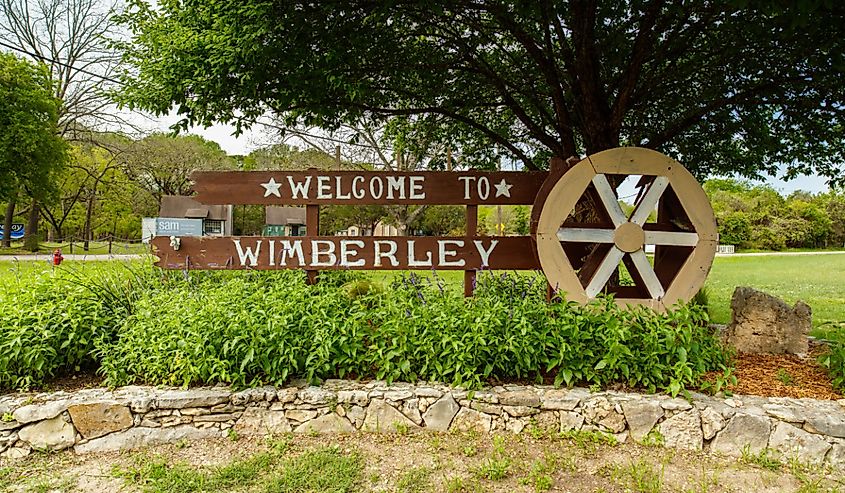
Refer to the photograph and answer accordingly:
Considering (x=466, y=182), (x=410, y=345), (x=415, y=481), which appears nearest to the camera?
(x=415, y=481)

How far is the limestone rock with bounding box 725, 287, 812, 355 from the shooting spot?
466cm

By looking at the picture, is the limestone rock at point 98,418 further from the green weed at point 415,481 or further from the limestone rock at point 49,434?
the green weed at point 415,481

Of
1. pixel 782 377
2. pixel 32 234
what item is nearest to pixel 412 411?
pixel 782 377

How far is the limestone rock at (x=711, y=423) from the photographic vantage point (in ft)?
11.3

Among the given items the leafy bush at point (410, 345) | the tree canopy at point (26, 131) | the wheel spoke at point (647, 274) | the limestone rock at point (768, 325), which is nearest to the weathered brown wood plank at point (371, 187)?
the wheel spoke at point (647, 274)

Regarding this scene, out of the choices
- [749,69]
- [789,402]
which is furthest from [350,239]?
[749,69]

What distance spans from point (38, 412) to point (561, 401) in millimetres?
3553

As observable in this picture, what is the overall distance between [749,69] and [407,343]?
16.6ft

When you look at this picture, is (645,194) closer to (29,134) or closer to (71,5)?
(29,134)

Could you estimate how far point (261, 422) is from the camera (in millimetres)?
3613

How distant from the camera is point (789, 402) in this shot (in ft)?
11.7

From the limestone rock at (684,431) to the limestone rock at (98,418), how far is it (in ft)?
12.0

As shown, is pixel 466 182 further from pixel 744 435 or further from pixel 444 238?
pixel 744 435

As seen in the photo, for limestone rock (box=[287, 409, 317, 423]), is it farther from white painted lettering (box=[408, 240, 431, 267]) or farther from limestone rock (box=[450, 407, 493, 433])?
white painted lettering (box=[408, 240, 431, 267])
